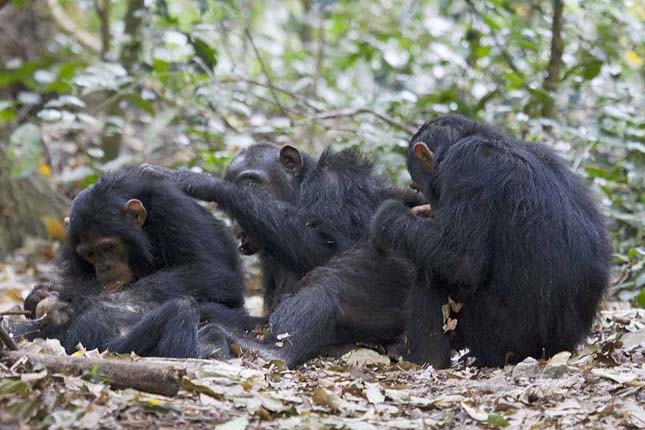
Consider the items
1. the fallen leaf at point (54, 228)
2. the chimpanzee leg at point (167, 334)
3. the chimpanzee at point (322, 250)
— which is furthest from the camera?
the fallen leaf at point (54, 228)

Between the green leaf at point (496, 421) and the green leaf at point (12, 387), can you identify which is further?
the green leaf at point (496, 421)

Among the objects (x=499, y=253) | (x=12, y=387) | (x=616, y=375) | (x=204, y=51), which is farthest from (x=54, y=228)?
(x=616, y=375)

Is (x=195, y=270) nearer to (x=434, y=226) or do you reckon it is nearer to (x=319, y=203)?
(x=319, y=203)

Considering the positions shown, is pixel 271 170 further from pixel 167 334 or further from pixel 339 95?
pixel 339 95

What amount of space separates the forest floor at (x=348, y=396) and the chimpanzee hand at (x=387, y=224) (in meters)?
0.82

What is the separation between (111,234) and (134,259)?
280mm

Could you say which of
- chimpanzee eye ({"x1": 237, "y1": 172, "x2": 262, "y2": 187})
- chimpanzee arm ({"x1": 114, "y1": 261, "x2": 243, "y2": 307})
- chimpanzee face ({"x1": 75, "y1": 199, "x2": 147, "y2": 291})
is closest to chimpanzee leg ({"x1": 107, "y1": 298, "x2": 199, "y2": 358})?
chimpanzee arm ({"x1": 114, "y1": 261, "x2": 243, "y2": 307})

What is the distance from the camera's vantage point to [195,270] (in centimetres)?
694

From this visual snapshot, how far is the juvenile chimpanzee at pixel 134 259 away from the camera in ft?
21.2

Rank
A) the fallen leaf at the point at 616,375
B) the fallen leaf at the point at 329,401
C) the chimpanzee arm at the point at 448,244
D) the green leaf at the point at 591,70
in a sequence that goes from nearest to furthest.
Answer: the fallen leaf at the point at 329,401
the fallen leaf at the point at 616,375
the chimpanzee arm at the point at 448,244
the green leaf at the point at 591,70

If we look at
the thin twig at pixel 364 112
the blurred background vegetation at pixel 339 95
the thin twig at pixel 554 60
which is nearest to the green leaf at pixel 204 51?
the blurred background vegetation at pixel 339 95

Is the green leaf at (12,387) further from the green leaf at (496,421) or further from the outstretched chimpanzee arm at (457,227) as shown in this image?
the outstretched chimpanzee arm at (457,227)

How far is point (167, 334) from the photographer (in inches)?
230

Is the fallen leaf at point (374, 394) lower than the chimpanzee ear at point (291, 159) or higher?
lower
